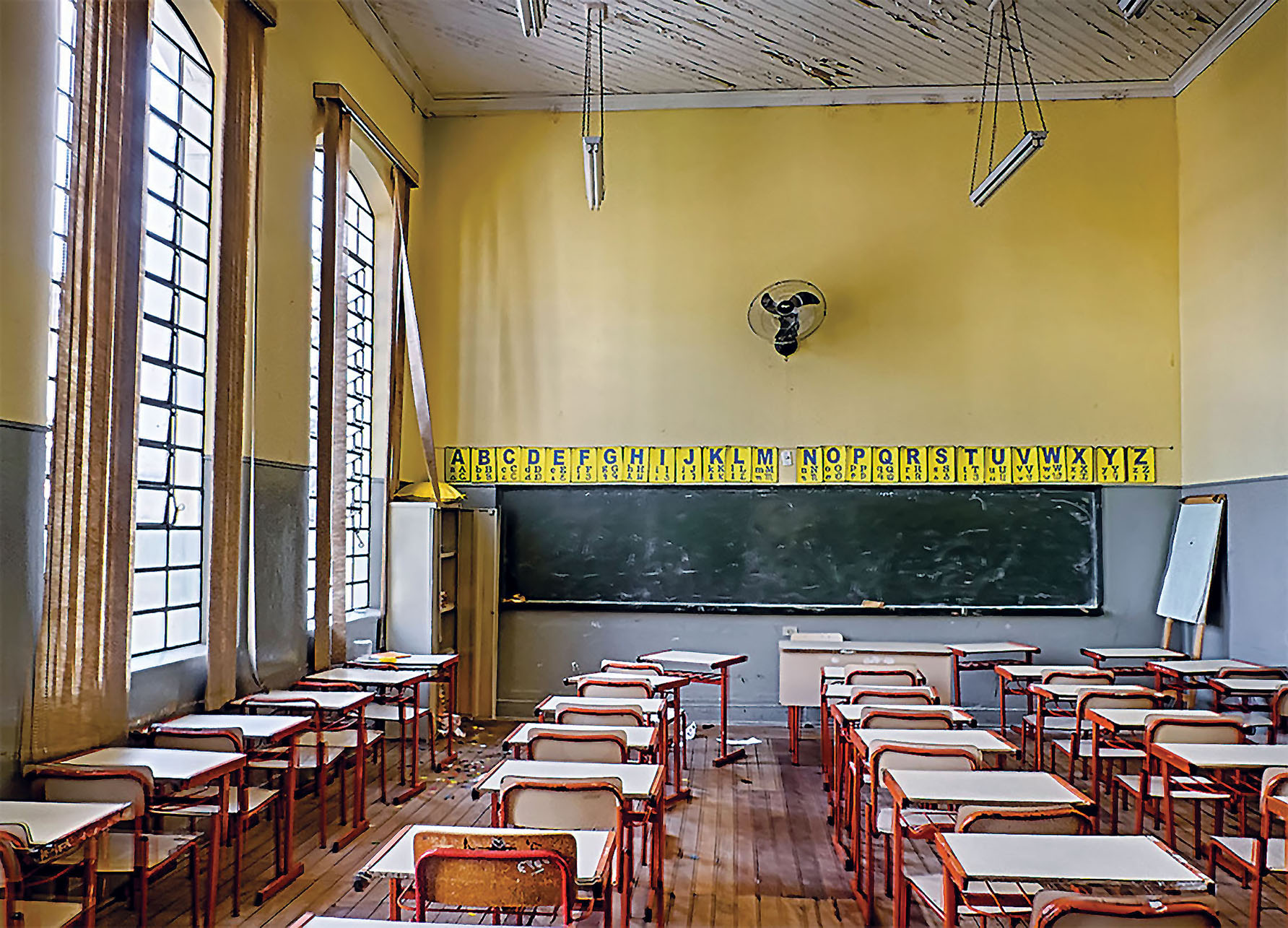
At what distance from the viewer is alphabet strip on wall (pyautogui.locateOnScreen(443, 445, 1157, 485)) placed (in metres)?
Answer: 7.74

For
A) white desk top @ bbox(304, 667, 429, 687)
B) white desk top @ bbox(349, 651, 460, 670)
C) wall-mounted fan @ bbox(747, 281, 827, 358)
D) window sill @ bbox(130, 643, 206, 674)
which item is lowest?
white desk top @ bbox(349, 651, 460, 670)

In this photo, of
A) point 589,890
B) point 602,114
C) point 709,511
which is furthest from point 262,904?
point 602,114

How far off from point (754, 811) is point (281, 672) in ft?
8.55

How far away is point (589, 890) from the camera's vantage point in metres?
2.81

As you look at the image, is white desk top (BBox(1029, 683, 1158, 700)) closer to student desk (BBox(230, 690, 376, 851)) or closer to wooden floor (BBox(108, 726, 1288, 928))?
wooden floor (BBox(108, 726, 1288, 928))

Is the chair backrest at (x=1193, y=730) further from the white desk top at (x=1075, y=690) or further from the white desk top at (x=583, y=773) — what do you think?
the white desk top at (x=583, y=773)

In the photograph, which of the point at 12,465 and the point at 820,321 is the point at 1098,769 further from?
the point at 12,465

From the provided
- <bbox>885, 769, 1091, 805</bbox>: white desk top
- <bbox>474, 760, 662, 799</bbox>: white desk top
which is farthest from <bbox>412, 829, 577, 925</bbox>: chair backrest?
<bbox>885, 769, 1091, 805</bbox>: white desk top

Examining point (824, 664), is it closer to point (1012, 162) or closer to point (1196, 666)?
point (1196, 666)

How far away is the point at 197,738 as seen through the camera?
407 cm

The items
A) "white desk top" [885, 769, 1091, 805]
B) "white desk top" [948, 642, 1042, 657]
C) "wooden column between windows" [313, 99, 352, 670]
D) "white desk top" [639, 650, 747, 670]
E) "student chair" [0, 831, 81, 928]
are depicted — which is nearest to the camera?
"student chair" [0, 831, 81, 928]

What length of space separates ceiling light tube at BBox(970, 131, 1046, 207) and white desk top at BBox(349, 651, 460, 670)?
4402 millimetres

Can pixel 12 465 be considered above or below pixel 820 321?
below

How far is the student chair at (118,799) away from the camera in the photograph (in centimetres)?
338
